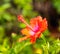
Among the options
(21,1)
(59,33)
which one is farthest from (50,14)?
(21,1)

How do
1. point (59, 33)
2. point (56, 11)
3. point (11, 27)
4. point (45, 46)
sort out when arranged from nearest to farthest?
point (45, 46)
point (11, 27)
point (59, 33)
point (56, 11)

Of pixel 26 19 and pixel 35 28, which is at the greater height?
pixel 26 19

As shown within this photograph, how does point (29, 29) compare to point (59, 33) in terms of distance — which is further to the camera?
point (59, 33)

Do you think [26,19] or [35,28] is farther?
[26,19]

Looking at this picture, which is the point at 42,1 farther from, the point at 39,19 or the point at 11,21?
the point at 39,19

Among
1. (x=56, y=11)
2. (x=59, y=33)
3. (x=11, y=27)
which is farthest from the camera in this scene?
(x=56, y=11)

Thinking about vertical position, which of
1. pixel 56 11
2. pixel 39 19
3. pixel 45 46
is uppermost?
pixel 56 11

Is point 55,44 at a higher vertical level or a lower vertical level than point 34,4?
lower
